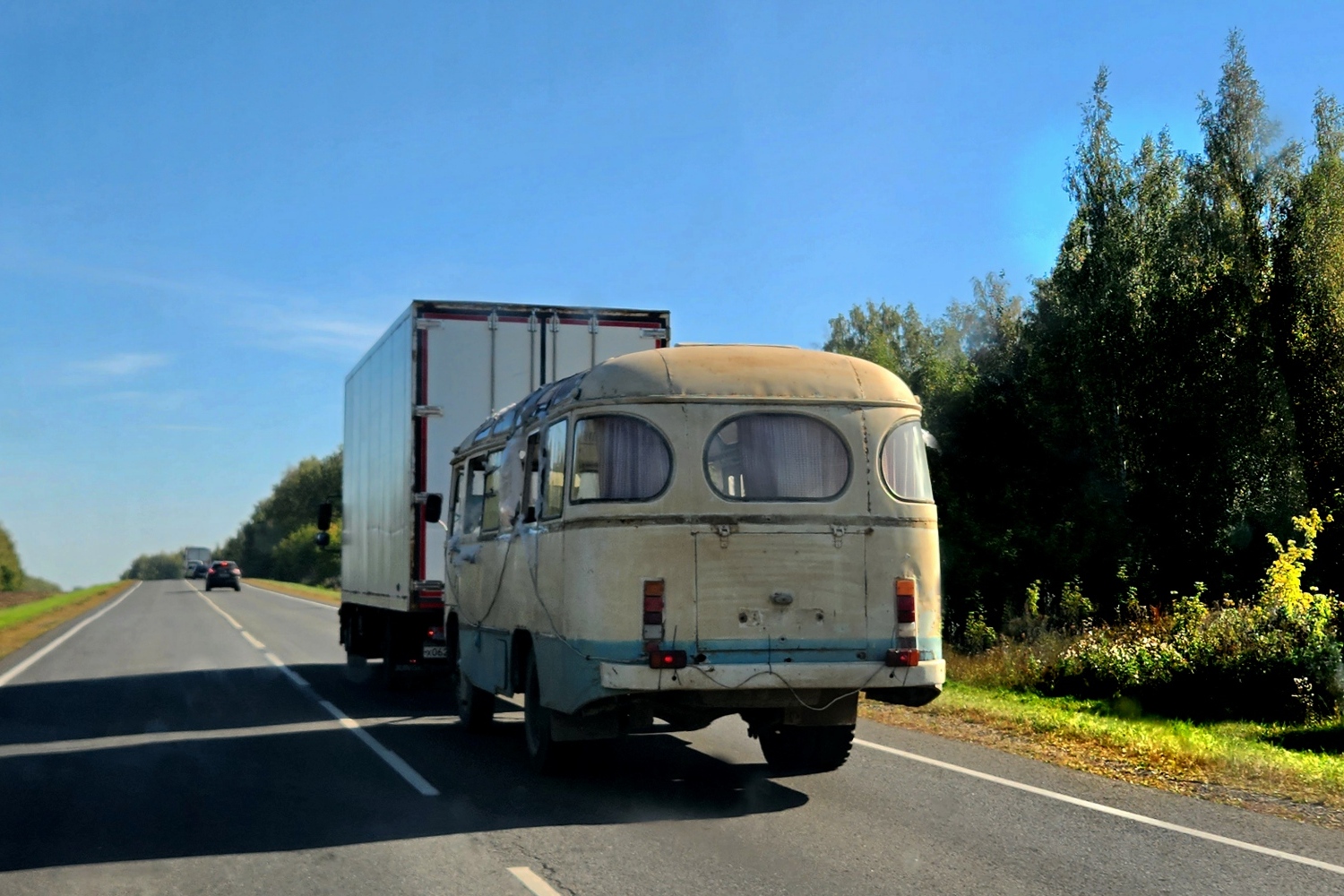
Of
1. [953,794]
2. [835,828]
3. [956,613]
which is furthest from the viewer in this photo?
[956,613]

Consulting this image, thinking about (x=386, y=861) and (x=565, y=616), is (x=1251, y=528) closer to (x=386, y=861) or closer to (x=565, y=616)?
(x=565, y=616)

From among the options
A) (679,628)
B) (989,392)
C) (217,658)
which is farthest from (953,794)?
(989,392)

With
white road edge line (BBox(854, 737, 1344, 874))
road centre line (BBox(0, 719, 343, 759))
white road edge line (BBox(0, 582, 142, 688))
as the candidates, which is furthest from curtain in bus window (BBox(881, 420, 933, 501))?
white road edge line (BBox(0, 582, 142, 688))

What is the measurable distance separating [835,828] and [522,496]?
3792 mm

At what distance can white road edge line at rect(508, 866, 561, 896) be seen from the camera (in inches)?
243

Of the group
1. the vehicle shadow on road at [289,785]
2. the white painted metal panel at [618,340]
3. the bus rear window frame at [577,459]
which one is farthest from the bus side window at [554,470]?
the white painted metal panel at [618,340]

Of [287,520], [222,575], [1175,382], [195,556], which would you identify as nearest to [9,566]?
[195,556]

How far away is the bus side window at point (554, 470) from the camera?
358 inches

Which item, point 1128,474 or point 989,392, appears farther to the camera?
point 989,392

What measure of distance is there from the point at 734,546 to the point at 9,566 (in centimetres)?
13258

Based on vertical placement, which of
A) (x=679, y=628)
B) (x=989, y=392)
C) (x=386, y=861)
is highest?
(x=989, y=392)

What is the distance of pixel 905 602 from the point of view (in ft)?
28.2

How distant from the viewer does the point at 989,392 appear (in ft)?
128

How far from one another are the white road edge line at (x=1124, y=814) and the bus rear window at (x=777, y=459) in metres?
2.59
